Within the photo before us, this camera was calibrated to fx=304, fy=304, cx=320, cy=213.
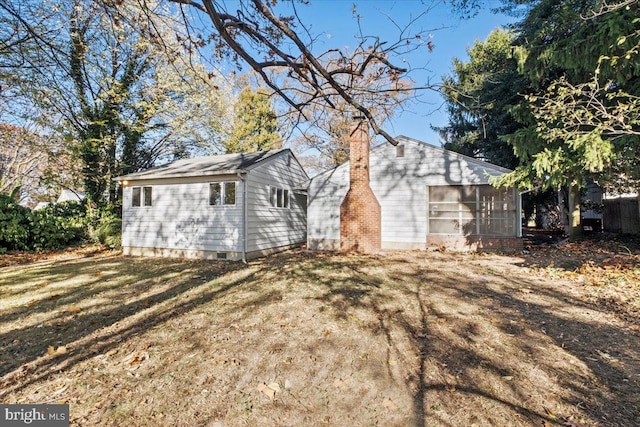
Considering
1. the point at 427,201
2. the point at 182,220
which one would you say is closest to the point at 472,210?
the point at 427,201

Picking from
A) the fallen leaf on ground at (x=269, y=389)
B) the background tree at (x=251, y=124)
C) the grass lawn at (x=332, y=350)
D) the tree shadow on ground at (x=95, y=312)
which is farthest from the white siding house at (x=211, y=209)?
the background tree at (x=251, y=124)

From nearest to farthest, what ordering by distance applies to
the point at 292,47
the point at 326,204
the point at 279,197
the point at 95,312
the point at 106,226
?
the point at 292,47 < the point at 95,312 < the point at 279,197 < the point at 326,204 < the point at 106,226

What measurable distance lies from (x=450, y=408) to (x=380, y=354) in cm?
99

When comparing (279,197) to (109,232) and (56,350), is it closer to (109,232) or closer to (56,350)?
(109,232)

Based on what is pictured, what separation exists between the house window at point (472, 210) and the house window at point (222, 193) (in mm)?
7563

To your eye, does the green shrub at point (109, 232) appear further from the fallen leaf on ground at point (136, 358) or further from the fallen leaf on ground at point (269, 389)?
the fallen leaf on ground at point (269, 389)

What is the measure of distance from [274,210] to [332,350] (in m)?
8.90

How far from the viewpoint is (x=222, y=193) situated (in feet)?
34.8

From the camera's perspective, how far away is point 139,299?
5801 millimetres

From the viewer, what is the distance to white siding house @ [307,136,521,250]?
1135cm

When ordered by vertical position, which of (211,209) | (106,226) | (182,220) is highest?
(211,209)

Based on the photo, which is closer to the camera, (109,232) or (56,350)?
(56,350)

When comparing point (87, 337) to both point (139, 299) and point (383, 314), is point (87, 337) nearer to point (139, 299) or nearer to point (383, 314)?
point (139, 299)

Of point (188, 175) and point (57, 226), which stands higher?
point (188, 175)
